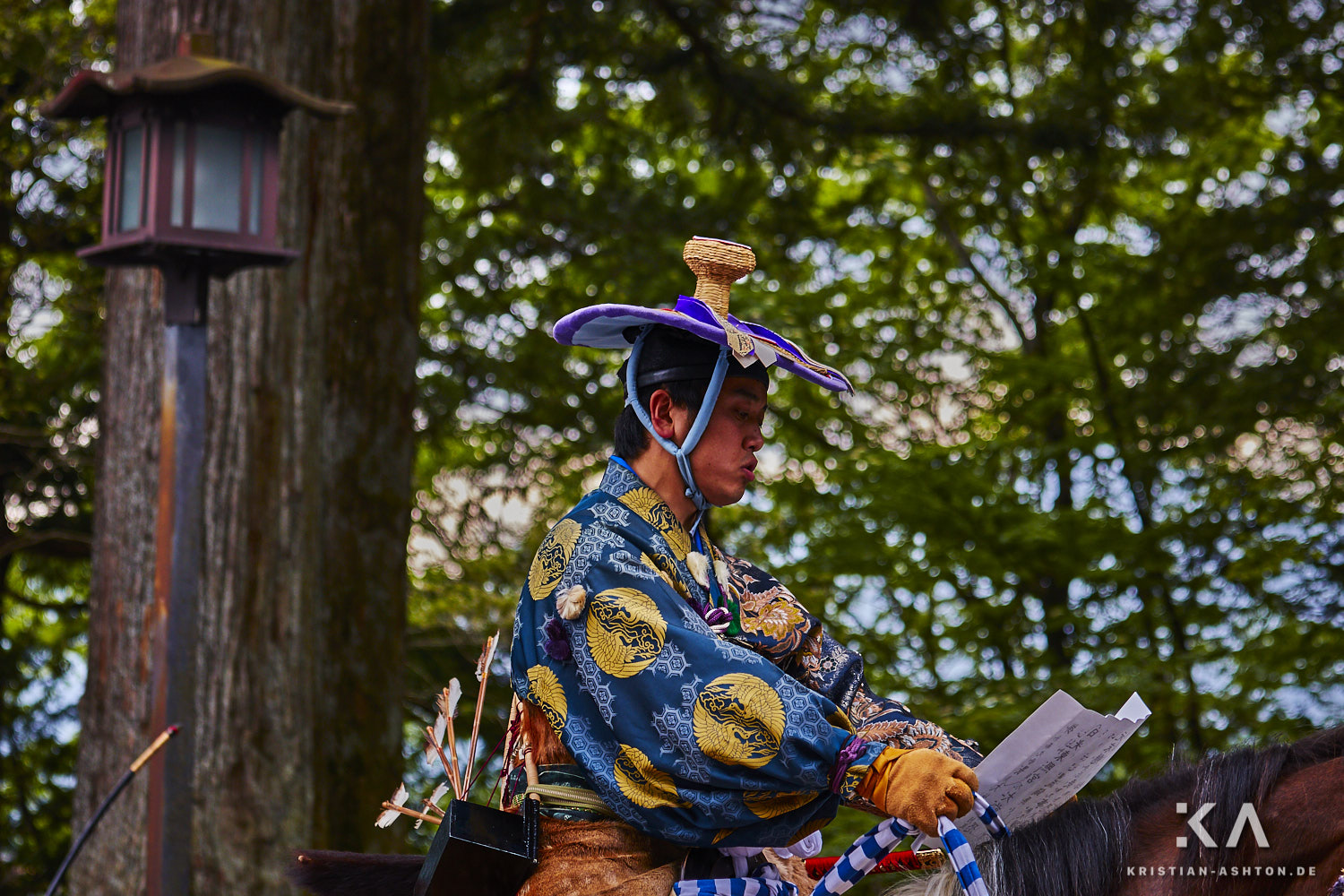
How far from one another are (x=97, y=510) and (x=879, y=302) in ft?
21.2

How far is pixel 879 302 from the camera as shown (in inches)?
391

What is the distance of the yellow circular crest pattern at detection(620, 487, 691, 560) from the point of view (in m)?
2.34

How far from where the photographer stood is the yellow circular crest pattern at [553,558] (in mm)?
2240

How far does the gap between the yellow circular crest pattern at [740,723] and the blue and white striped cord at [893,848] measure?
219 millimetres

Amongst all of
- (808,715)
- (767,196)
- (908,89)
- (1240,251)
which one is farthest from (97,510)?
(908,89)

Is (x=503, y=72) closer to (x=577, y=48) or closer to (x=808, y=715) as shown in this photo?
(x=577, y=48)

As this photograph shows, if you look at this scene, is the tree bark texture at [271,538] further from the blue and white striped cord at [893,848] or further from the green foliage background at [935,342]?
the blue and white striped cord at [893,848]

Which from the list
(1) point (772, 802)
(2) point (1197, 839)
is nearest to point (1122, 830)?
(2) point (1197, 839)

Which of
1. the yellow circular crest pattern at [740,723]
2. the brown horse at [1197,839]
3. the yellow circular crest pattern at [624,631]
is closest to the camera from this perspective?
the brown horse at [1197,839]

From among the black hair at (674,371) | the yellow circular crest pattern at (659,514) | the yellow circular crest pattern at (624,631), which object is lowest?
the yellow circular crest pattern at (624,631)

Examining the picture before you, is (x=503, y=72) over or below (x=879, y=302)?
over

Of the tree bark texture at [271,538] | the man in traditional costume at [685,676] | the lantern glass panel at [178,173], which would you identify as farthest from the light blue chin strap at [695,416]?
the tree bark texture at [271,538]

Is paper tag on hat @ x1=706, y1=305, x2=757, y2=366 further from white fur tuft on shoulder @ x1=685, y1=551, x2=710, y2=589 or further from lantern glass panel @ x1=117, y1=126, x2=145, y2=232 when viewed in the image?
lantern glass panel @ x1=117, y1=126, x2=145, y2=232

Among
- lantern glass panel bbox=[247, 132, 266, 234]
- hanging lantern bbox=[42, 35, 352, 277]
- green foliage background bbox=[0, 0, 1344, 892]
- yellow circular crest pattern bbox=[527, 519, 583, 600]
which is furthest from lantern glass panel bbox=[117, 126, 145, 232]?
green foliage background bbox=[0, 0, 1344, 892]
